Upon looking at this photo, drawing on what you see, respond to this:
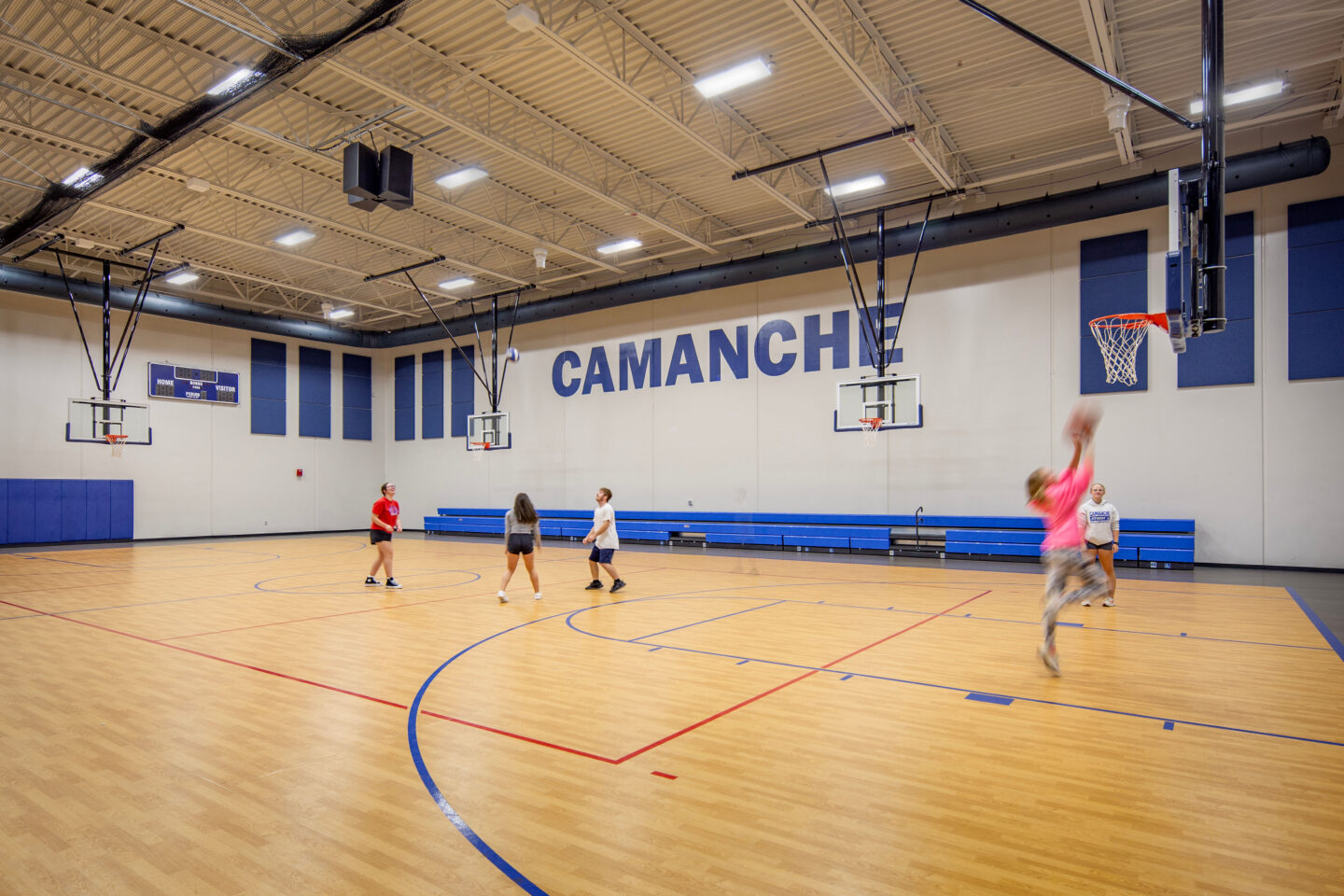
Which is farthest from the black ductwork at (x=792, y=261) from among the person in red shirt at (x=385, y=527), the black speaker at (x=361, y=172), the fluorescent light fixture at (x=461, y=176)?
the person in red shirt at (x=385, y=527)

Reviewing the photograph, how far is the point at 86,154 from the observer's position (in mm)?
13188

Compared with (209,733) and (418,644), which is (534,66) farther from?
(209,733)

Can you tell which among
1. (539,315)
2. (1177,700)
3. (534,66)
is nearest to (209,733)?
(1177,700)

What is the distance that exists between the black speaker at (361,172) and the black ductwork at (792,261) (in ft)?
31.9

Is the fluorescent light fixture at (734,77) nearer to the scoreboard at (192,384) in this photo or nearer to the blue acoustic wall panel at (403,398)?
the blue acoustic wall panel at (403,398)

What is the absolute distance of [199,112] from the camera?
35.8 ft

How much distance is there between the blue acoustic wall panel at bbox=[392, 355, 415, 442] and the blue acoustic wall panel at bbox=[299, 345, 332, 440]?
7.22ft

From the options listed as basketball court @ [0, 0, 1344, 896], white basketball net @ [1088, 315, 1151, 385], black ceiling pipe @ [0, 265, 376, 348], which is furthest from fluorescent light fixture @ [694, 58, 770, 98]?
black ceiling pipe @ [0, 265, 376, 348]

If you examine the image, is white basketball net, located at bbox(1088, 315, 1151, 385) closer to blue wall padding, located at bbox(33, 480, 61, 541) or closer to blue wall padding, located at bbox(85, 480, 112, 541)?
blue wall padding, located at bbox(85, 480, 112, 541)

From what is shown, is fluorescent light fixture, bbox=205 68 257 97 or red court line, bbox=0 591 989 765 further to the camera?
fluorescent light fixture, bbox=205 68 257 97

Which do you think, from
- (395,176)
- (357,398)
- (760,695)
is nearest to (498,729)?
(760,695)

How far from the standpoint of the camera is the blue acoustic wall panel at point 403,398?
2681 centimetres

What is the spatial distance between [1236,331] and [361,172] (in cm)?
1497

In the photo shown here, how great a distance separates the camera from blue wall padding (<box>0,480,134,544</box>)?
1930 cm
